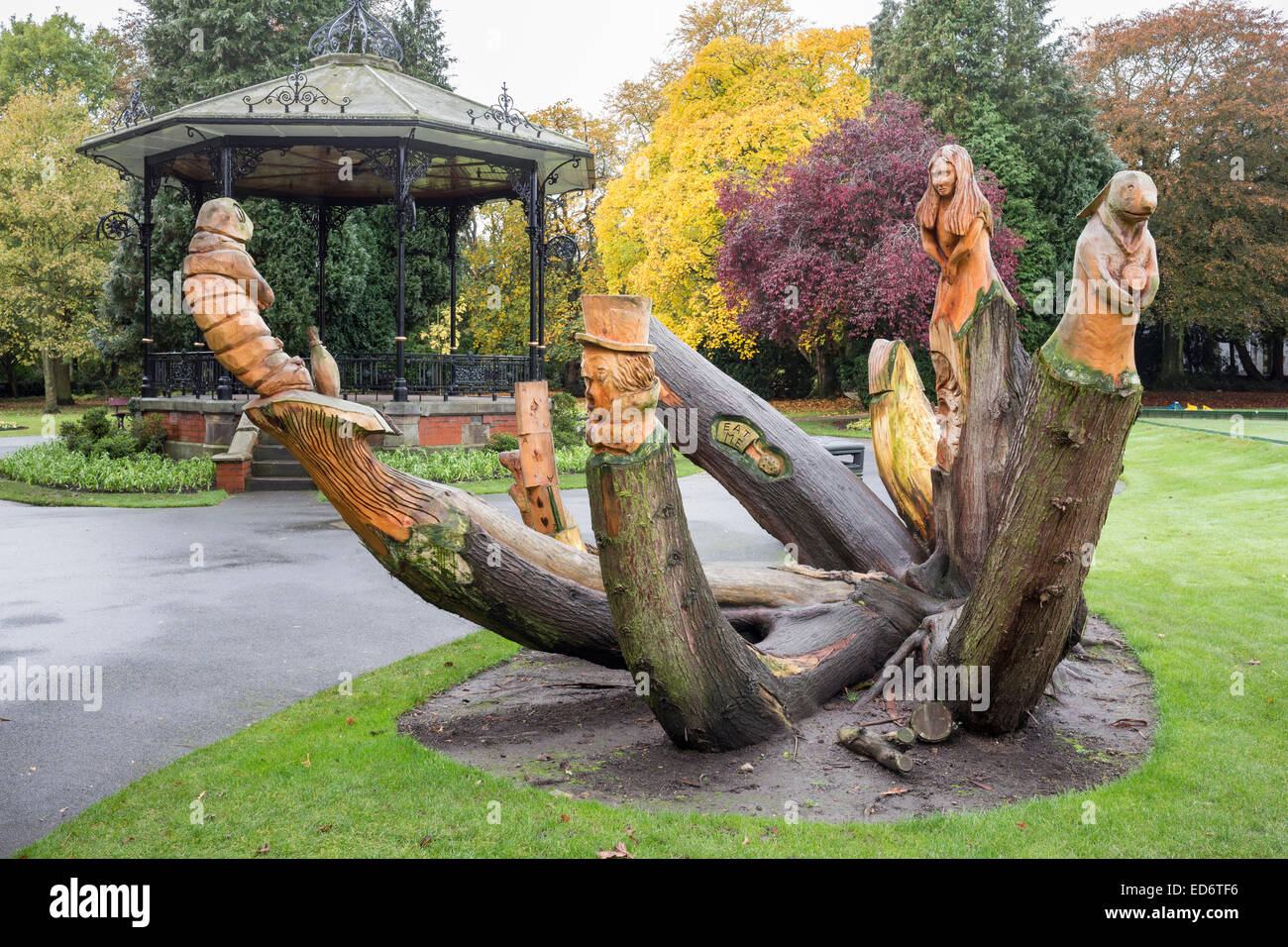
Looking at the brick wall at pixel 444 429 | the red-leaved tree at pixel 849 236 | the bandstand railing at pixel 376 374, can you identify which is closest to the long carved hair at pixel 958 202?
the brick wall at pixel 444 429

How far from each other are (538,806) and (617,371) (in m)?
1.66

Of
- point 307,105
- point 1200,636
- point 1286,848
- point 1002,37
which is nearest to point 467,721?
point 1286,848

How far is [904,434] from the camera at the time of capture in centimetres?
574

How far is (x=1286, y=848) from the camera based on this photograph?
11.2 ft

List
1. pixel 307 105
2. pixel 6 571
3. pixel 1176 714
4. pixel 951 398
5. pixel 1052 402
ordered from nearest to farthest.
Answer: pixel 1052 402
pixel 1176 714
pixel 951 398
pixel 6 571
pixel 307 105

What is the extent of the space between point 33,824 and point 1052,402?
3986 millimetres

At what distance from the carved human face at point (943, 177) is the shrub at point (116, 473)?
11.8 m

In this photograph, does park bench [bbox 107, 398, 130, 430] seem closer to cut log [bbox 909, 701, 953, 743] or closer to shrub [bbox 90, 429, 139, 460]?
shrub [bbox 90, 429, 139, 460]

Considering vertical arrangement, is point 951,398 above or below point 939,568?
above

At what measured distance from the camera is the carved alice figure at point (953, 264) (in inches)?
176

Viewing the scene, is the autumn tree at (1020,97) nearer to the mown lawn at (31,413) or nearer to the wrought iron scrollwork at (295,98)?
the wrought iron scrollwork at (295,98)

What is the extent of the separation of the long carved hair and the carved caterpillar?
2.89 metres

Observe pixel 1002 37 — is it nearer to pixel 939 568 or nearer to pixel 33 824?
pixel 939 568

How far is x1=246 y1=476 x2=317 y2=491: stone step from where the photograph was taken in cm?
1387
